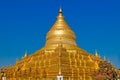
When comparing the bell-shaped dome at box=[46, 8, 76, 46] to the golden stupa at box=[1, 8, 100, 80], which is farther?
the bell-shaped dome at box=[46, 8, 76, 46]

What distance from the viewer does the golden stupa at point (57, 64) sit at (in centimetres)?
4097

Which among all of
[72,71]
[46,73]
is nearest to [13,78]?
[46,73]

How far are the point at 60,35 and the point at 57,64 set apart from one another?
9216 mm

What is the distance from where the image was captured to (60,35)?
163 feet

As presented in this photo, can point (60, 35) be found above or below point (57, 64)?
above

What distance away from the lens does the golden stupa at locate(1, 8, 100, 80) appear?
134ft

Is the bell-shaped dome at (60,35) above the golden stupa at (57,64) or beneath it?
above

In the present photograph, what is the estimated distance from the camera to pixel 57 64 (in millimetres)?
41281

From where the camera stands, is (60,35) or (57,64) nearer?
(57,64)

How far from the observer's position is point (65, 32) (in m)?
50.2

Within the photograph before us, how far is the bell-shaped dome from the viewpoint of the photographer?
4919 centimetres

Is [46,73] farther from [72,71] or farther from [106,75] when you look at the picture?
[106,75]

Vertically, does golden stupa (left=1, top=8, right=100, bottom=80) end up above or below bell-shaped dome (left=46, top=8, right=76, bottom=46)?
below

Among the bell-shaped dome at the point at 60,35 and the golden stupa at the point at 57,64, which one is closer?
the golden stupa at the point at 57,64
